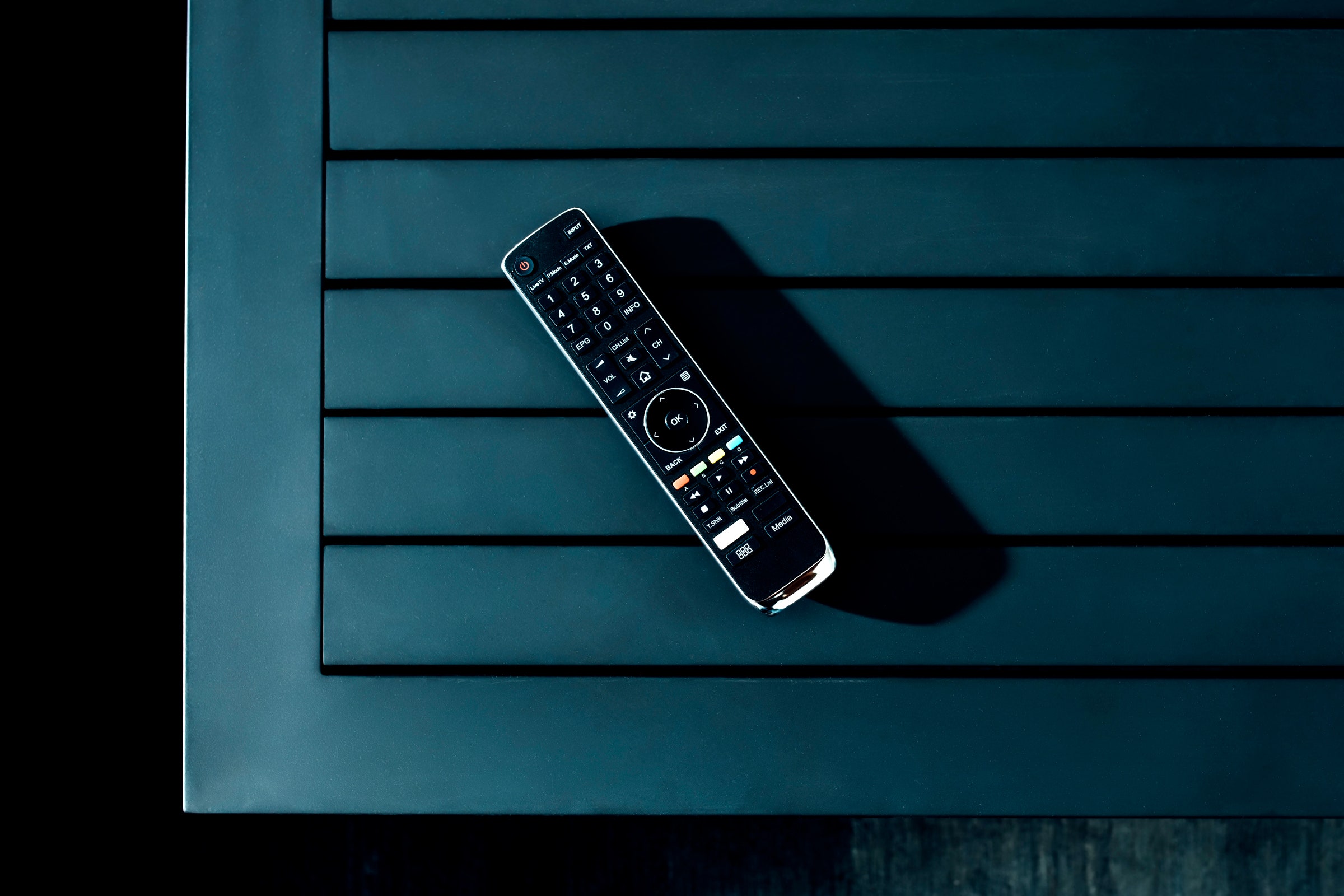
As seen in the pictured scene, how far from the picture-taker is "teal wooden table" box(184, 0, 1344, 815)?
464 millimetres

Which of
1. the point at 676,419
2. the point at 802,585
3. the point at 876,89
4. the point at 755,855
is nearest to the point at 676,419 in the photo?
the point at 676,419

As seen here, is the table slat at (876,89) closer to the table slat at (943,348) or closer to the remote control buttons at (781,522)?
the table slat at (943,348)

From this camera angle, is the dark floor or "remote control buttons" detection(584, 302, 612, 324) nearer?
"remote control buttons" detection(584, 302, 612, 324)

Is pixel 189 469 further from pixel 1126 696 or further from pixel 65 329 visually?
pixel 1126 696

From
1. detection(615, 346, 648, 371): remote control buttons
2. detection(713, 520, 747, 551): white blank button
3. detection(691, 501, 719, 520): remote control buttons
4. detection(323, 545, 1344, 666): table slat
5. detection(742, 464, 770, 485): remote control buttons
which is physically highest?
detection(615, 346, 648, 371): remote control buttons

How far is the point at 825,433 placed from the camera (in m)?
0.47

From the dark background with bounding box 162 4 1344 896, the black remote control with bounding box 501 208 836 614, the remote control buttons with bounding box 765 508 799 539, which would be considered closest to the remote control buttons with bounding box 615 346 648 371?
the black remote control with bounding box 501 208 836 614

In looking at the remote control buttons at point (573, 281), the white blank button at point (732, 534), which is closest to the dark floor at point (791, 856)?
the white blank button at point (732, 534)

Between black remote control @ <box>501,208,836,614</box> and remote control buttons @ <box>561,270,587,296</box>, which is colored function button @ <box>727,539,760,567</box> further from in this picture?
remote control buttons @ <box>561,270,587,296</box>

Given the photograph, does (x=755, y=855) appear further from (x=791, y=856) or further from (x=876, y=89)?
(x=876, y=89)

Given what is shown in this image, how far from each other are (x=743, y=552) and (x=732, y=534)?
0.4 inches

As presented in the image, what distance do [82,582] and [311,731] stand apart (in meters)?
0.23

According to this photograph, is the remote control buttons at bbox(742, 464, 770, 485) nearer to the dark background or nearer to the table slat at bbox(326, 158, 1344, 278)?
the table slat at bbox(326, 158, 1344, 278)

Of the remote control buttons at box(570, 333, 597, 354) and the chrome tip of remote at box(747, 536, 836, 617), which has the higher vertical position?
the remote control buttons at box(570, 333, 597, 354)
